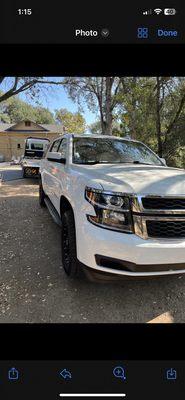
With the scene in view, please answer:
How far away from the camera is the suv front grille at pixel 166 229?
2.13 metres

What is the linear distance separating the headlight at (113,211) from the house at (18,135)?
89.8ft

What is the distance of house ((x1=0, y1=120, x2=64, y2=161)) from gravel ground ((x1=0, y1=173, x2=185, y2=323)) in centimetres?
2627

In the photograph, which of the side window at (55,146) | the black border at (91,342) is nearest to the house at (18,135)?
the side window at (55,146)

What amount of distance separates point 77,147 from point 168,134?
9011 mm

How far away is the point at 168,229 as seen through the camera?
2172mm

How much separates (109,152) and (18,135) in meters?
27.5

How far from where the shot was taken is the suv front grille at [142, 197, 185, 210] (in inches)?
83.7

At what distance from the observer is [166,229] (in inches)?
85.4
